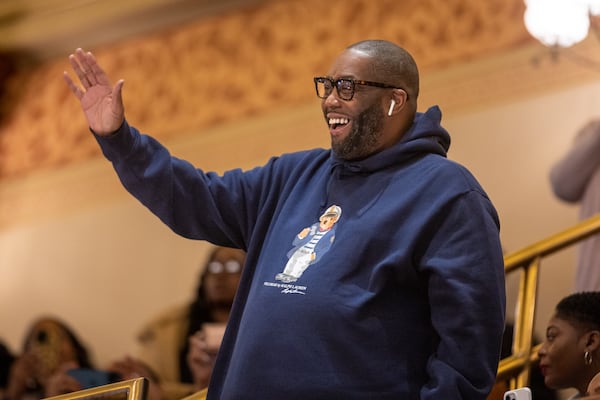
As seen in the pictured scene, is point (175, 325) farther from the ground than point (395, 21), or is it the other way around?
point (395, 21)

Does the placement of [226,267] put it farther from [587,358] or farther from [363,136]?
[363,136]

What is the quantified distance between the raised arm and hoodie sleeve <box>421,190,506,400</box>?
92 cm

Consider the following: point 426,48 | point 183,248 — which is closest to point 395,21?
point 426,48

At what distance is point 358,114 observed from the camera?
3.01 meters

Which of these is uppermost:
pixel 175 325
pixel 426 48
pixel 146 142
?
pixel 426 48

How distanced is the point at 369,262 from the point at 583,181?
9.19ft

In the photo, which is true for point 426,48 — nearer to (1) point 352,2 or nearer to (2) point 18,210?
(1) point 352,2

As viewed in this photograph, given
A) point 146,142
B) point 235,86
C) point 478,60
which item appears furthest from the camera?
point 235,86

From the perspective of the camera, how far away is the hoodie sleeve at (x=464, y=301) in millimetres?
2689

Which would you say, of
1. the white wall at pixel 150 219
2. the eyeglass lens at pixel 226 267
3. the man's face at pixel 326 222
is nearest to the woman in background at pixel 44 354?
the white wall at pixel 150 219

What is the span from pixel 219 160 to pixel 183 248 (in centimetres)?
66

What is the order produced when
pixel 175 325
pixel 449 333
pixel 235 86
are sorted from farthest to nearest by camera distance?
pixel 235 86, pixel 175 325, pixel 449 333

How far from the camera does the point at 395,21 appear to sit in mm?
7559

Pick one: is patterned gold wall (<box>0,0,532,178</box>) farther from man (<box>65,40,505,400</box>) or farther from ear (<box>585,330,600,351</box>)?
man (<box>65,40,505,400</box>)
